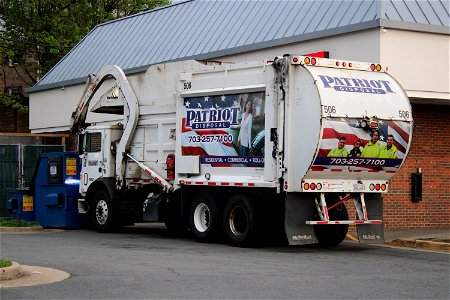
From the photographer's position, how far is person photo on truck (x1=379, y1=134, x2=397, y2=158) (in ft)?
51.2

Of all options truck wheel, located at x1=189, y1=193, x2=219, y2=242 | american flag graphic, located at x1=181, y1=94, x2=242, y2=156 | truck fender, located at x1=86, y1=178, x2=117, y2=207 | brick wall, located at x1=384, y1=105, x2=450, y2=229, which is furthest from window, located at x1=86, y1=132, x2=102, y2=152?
brick wall, located at x1=384, y1=105, x2=450, y2=229

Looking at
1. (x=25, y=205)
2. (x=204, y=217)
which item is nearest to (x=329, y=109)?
(x=204, y=217)

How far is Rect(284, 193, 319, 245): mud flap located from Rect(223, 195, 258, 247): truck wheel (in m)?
0.81

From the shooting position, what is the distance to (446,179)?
831 inches

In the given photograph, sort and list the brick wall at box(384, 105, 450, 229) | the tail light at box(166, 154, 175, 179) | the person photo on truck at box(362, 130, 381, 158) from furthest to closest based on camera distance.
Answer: the brick wall at box(384, 105, 450, 229) → the tail light at box(166, 154, 175, 179) → the person photo on truck at box(362, 130, 381, 158)

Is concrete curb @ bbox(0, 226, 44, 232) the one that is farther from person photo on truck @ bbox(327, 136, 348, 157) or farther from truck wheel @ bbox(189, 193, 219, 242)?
person photo on truck @ bbox(327, 136, 348, 157)

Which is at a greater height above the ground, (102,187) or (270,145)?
(270,145)

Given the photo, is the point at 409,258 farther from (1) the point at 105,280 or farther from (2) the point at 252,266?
(1) the point at 105,280

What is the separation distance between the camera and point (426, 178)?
20.9 metres

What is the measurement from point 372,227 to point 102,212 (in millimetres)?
6642

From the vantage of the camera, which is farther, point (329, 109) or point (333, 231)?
point (333, 231)

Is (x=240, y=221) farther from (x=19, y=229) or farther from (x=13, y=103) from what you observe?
(x=13, y=103)

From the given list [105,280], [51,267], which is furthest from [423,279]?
[51,267]

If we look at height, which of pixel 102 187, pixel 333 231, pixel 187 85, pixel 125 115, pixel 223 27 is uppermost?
pixel 223 27
